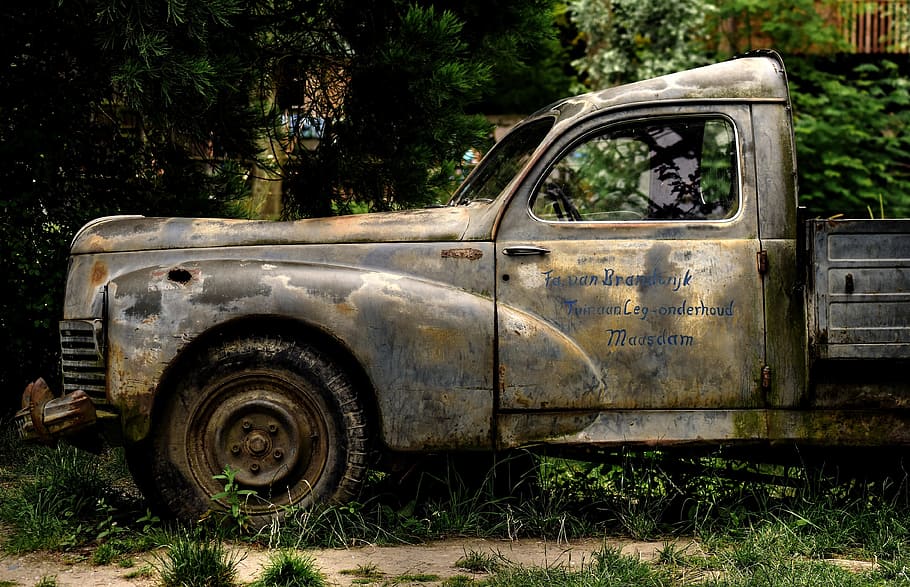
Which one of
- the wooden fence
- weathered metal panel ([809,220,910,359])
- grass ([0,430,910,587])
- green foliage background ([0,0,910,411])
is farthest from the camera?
the wooden fence

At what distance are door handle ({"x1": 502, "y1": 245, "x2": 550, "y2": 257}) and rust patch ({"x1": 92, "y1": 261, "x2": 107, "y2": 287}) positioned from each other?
70.2 inches

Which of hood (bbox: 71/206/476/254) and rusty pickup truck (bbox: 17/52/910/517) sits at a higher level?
hood (bbox: 71/206/476/254)

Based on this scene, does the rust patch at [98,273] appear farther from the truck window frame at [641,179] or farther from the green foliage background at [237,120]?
the truck window frame at [641,179]

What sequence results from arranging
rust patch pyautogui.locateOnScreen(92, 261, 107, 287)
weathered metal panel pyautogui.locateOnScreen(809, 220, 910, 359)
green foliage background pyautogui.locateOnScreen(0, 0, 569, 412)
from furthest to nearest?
green foliage background pyautogui.locateOnScreen(0, 0, 569, 412)
rust patch pyautogui.locateOnScreen(92, 261, 107, 287)
weathered metal panel pyautogui.locateOnScreen(809, 220, 910, 359)

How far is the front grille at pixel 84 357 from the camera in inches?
189

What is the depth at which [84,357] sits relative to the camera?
4.88 m

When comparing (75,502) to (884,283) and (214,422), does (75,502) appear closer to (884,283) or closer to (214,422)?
(214,422)

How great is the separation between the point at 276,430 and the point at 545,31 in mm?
3543

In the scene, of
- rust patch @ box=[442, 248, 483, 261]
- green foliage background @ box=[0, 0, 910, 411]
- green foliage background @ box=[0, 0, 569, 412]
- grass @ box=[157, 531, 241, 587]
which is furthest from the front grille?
green foliage background @ box=[0, 0, 569, 412]

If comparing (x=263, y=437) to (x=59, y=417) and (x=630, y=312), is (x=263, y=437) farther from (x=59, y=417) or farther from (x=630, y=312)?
(x=630, y=312)

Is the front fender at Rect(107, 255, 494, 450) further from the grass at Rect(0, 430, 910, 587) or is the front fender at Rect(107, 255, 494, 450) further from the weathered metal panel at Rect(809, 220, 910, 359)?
the weathered metal panel at Rect(809, 220, 910, 359)

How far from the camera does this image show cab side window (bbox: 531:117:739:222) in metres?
4.96

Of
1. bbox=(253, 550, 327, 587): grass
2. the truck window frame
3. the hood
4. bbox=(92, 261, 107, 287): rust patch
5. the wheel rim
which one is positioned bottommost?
bbox=(253, 550, 327, 587): grass

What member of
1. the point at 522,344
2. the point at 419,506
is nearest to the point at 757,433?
the point at 522,344
